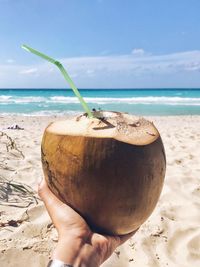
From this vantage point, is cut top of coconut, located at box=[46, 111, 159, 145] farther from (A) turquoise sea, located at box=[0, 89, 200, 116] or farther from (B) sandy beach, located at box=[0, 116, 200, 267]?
(A) turquoise sea, located at box=[0, 89, 200, 116]

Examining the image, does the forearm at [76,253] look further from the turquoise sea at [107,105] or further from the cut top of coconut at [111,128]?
the turquoise sea at [107,105]

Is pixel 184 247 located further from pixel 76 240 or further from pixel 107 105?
pixel 107 105

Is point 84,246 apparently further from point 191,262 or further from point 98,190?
point 191,262

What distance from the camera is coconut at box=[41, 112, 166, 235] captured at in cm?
97

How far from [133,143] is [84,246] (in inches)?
12.8

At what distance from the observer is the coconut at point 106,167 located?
0.97 metres

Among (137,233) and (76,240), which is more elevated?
(76,240)

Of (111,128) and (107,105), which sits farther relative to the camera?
(107,105)

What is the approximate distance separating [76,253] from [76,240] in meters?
0.04

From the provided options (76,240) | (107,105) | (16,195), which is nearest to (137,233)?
(16,195)

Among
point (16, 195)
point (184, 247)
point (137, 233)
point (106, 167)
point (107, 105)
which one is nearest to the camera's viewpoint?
point (106, 167)

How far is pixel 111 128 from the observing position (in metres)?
1.01

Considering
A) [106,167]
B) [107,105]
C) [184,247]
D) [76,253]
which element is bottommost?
[107,105]

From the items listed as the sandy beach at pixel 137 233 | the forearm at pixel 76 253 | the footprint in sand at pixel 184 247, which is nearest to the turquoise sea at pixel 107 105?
the sandy beach at pixel 137 233
